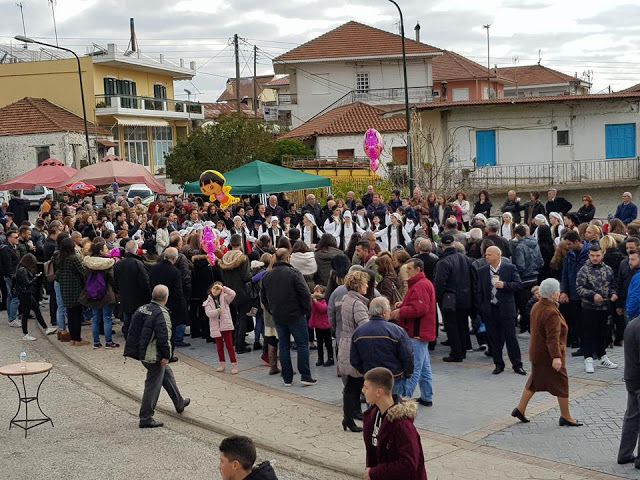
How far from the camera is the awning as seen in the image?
51188 millimetres

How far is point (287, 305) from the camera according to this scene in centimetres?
1052

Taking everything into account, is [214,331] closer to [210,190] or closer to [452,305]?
[452,305]

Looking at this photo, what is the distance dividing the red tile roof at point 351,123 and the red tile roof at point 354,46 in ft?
31.5

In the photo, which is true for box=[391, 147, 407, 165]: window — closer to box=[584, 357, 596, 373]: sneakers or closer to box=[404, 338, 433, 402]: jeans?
box=[584, 357, 596, 373]: sneakers

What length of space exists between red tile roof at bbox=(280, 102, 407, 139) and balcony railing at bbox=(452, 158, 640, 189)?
10582 millimetres

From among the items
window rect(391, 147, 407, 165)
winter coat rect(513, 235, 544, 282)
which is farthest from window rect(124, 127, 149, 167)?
winter coat rect(513, 235, 544, 282)

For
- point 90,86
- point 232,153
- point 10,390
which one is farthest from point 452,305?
point 90,86

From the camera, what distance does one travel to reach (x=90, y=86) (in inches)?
1960

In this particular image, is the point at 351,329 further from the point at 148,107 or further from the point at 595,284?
the point at 148,107

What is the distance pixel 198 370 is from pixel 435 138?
22.8 metres

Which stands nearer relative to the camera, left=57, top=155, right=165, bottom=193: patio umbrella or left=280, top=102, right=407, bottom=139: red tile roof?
left=57, top=155, right=165, bottom=193: patio umbrella

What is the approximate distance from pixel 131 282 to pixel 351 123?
112ft

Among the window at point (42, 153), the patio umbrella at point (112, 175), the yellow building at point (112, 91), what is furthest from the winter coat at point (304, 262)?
the yellow building at point (112, 91)

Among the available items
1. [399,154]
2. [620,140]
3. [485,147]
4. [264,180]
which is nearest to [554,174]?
[620,140]
